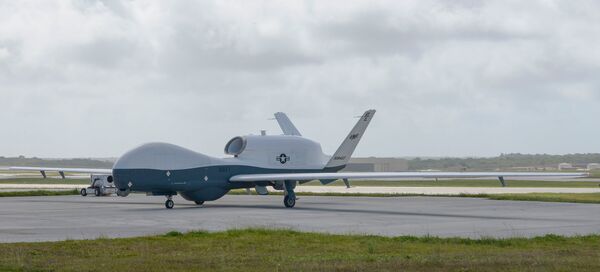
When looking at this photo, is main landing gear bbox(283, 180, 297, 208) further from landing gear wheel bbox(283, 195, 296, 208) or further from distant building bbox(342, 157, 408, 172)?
distant building bbox(342, 157, 408, 172)

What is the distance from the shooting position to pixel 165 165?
143ft

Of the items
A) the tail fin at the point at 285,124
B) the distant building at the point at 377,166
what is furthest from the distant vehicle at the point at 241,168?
the distant building at the point at 377,166

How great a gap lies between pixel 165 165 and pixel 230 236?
18771 millimetres

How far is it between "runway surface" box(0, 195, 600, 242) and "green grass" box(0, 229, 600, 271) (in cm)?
302

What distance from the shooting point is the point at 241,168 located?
4725 centimetres

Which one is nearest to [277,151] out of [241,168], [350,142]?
[241,168]

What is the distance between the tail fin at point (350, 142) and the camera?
171ft

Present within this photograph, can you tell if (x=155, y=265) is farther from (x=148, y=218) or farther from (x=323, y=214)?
(x=323, y=214)

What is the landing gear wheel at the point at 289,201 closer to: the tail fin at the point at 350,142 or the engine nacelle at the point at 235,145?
the engine nacelle at the point at 235,145

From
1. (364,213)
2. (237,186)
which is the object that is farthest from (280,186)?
(364,213)

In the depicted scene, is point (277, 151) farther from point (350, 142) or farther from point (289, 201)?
point (289, 201)

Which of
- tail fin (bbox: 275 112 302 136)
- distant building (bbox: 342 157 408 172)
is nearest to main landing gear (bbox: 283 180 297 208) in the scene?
tail fin (bbox: 275 112 302 136)

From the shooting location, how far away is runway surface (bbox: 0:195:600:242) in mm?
28352

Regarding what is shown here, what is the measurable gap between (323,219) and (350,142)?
18319 millimetres
